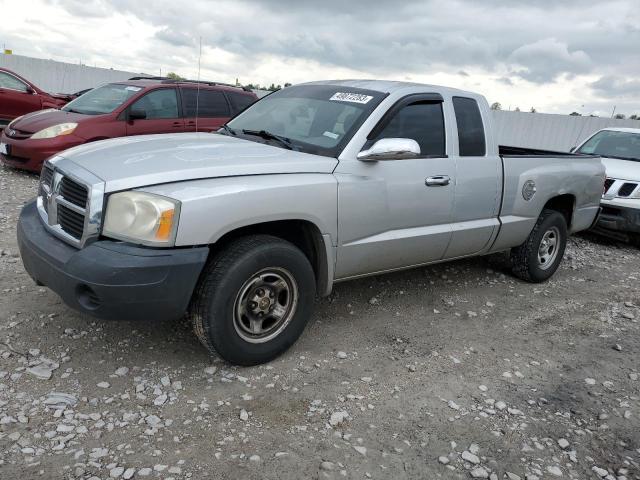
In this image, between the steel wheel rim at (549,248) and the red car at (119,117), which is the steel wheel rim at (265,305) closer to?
the steel wheel rim at (549,248)

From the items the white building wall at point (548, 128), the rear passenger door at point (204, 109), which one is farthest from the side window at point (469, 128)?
the white building wall at point (548, 128)

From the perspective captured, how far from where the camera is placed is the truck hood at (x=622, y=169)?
7.73 meters

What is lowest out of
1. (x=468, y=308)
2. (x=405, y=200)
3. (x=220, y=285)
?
(x=468, y=308)

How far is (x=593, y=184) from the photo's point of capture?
5.95 metres

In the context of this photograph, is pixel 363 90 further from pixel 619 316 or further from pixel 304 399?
pixel 619 316

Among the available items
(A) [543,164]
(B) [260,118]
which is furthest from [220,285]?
(A) [543,164]

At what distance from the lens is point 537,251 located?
5527 millimetres

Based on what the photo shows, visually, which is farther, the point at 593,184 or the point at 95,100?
the point at 95,100

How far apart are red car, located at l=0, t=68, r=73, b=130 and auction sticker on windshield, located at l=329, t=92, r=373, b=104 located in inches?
358

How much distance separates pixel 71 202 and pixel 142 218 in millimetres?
578

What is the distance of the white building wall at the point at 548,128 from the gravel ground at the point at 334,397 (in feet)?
48.0

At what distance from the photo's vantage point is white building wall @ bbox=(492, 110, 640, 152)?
58.3 feet

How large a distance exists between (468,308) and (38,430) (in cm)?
347

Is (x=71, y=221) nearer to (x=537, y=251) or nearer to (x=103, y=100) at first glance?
(x=537, y=251)
